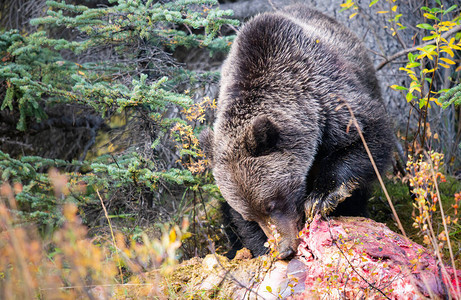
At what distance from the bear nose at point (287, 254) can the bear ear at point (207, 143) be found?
48.2 inches

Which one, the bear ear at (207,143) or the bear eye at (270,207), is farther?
the bear ear at (207,143)

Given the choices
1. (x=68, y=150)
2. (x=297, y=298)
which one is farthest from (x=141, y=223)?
(x=68, y=150)

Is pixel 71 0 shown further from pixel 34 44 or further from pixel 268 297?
pixel 268 297

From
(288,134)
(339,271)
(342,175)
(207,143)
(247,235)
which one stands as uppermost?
(288,134)

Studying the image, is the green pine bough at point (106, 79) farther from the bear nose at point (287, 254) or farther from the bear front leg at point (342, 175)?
the bear nose at point (287, 254)

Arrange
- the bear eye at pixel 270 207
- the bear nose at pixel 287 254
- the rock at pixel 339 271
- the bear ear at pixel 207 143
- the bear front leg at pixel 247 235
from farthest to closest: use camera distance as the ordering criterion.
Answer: the bear front leg at pixel 247 235 → the bear ear at pixel 207 143 → the bear eye at pixel 270 207 → the bear nose at pixel 287 254 → the rock at pixel 339 271

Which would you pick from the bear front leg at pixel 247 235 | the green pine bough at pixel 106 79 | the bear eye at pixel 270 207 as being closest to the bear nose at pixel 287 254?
the bear eye at pixel 270 207

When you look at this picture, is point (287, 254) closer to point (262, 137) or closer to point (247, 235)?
point (262, 137)

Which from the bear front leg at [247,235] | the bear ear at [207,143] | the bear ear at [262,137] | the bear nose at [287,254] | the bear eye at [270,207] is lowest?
the bear front leg at [247,235]

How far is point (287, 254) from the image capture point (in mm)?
3279

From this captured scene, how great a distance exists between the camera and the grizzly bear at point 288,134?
364 centimetres

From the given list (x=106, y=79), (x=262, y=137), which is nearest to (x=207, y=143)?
(x=262, y=137)

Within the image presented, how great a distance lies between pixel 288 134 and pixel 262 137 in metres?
0.36

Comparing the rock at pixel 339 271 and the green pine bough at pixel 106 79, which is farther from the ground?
the green pine bough at pixel 106 79
